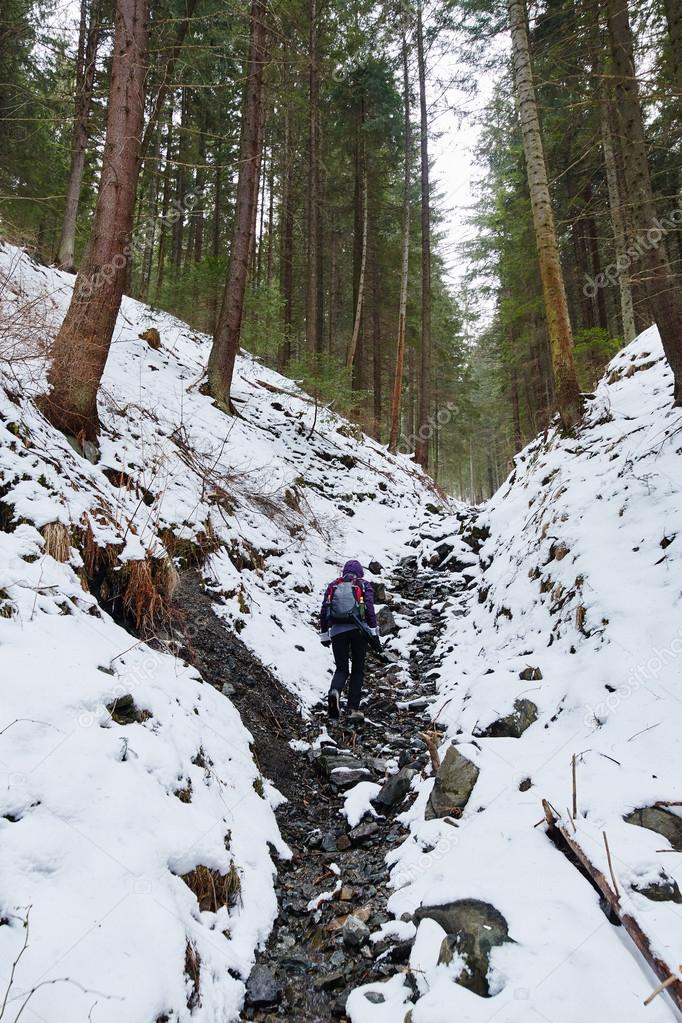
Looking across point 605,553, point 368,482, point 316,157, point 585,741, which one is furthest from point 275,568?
point 316,157

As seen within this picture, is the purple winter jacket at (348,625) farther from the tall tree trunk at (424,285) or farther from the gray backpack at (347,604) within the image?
the tall tree trunk at (424,285)

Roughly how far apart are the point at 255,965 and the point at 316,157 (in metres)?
19.4

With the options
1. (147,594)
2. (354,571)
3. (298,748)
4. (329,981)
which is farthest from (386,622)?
(329,981)

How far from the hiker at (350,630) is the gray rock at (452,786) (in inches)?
81.9

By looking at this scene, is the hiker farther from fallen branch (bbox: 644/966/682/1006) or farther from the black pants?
fallen branch (bbox: 644/966/682/1006)

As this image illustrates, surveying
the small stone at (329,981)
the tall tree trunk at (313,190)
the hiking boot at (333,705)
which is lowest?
the small stone at (329,981)

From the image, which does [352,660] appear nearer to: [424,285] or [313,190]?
[313,190]

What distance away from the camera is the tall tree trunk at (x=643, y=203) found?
19.0 ft

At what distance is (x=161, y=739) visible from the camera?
→ 340 centimetres

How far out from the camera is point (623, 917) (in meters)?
2.40

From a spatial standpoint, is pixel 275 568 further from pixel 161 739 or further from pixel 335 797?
pixel 161 739

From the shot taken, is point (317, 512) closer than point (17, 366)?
No

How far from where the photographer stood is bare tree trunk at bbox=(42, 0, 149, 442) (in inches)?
223

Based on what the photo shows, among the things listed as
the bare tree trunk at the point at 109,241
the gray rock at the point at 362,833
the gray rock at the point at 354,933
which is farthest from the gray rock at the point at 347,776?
the bare tree trunk at the point at 109,241
